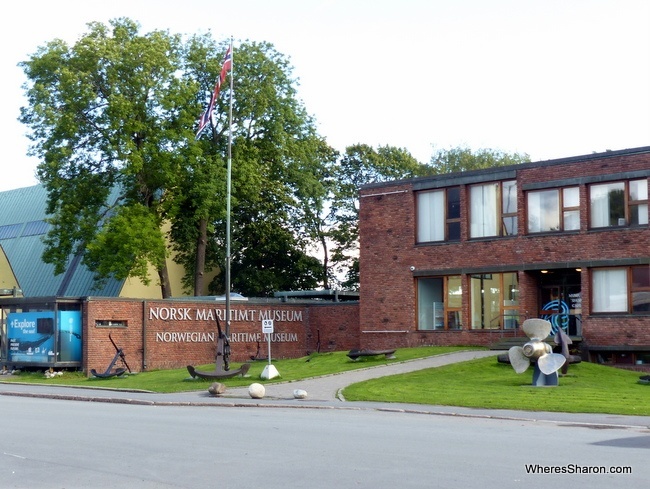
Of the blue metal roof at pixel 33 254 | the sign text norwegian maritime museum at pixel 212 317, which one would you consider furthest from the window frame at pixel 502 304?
the blue metal roof at pixel 33 254

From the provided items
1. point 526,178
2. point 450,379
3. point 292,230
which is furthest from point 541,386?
point 292,230

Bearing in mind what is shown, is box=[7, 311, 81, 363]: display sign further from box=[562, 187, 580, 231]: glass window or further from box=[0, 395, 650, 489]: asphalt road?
box=[562, 187, 580, 231]: glass window

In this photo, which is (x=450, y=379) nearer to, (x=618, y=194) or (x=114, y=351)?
(x=618, y=194)

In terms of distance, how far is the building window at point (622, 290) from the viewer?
3472 centimetres

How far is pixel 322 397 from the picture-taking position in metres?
25.7

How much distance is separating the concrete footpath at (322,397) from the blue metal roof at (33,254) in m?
26.8

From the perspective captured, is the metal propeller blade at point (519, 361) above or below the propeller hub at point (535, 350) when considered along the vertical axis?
below

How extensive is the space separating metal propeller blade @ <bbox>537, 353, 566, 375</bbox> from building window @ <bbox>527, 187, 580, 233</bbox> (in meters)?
10.8

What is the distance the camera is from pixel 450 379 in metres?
29.1

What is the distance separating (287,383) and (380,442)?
15048 mm

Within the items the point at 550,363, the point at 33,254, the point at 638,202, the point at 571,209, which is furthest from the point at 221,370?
the point at 33,254

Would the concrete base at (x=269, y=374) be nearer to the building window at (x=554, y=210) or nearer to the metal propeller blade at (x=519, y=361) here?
the metal propeller blade at (x=519, y=361)

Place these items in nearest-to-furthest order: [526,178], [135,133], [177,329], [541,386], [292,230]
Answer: [541,386] → [526,178] → [177,329] → [135,133] → [292,230]

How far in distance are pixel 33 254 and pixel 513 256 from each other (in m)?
42.4
